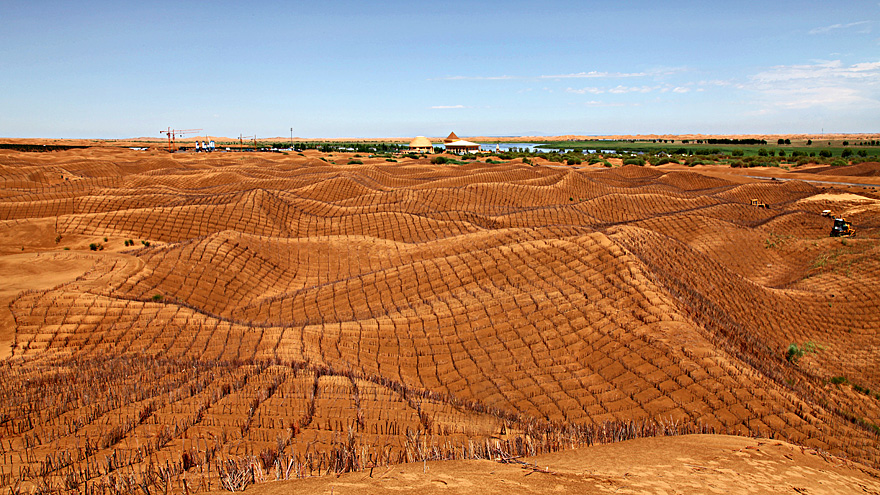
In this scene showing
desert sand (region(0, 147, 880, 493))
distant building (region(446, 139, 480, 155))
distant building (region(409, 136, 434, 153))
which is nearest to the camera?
desert sand (region(0, 147, 880, 493))

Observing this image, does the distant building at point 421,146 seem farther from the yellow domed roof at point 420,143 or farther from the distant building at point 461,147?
the distant building at point 461,147

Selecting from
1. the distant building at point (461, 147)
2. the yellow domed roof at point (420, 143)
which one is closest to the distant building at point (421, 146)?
the yellow domed roof at point (420, 143)

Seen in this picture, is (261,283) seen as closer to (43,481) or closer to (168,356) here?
(168,356)

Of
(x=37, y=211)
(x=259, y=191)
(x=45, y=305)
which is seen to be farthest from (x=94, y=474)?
(x=37, y=211)

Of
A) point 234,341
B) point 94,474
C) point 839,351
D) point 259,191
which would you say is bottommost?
point 839,351

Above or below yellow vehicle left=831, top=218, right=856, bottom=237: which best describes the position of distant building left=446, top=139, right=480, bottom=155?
above

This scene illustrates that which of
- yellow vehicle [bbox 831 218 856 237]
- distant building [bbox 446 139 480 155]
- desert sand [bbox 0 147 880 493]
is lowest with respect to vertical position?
desert sand [bbox 0 147 880 493]

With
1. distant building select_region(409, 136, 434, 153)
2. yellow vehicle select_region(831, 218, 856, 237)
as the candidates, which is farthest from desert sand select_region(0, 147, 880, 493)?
distant building select_region(409, 136, 434, 153)

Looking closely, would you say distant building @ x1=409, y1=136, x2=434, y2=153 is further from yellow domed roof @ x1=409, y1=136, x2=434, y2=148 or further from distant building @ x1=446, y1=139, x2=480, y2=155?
distant building @ x1=446, y1=139, x2=480, y2=155
